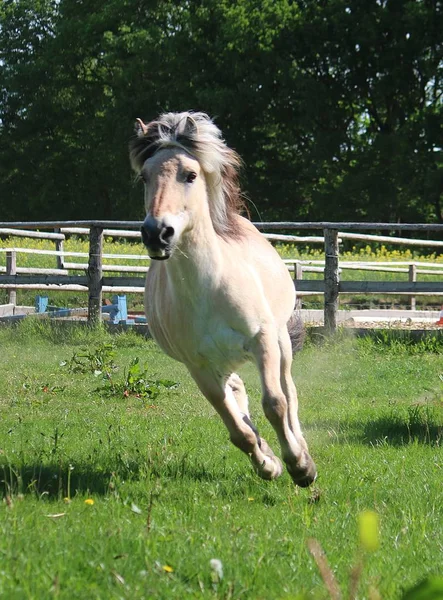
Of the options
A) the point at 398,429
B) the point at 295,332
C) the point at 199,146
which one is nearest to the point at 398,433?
the point at 398,429

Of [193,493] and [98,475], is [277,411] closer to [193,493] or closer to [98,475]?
[193,493]

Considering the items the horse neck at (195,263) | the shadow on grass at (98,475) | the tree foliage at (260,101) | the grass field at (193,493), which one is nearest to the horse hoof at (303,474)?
the grass field at (193,493)

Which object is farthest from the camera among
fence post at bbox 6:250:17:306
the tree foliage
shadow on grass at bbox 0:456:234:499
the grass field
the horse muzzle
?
the tree foliage

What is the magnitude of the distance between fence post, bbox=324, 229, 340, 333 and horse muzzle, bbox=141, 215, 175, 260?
900cm

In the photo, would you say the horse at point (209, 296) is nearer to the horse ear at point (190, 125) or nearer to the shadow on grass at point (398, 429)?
the horse ear at point (190, 125)

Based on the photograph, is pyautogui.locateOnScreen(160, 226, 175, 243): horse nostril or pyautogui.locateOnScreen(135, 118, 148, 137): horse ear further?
pyautogui.locateOnScreen(135, 118, 148, 137): horse ear

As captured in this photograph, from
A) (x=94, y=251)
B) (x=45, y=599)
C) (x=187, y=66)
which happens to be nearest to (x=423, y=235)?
(x=187, y=66)

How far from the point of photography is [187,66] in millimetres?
42562

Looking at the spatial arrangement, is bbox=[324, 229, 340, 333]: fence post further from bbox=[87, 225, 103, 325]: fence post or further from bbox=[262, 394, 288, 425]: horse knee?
bbox=[262, 394, 288, 425]: horse knee

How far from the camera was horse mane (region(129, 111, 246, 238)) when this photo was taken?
512 centimetres

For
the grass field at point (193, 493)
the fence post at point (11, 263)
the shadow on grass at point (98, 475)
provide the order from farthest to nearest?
the fence post at point (11, 263) → the shadow on grass at point (98, 475) → the grass field at point (193, 493)

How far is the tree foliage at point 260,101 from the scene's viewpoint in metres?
38.9

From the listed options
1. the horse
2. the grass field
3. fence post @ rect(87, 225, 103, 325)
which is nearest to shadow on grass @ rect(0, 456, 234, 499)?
the grass field

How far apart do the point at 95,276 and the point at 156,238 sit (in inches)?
405
